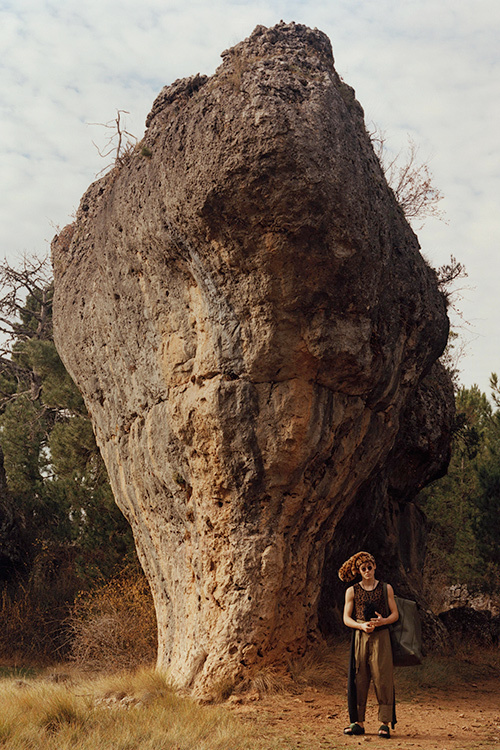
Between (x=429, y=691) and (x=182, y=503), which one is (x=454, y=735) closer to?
(x=429, y=691)

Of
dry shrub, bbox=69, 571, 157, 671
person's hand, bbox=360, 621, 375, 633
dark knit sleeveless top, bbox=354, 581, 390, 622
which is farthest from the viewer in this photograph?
dry shrub, bbox=69, 571, 157, 671

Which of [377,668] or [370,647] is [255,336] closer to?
[370,647]

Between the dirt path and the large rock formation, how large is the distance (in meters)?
0.75

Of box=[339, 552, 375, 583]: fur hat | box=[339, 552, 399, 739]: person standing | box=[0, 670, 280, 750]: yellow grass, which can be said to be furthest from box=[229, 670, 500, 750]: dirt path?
box=[339, 552, 375, 583]: fur hat

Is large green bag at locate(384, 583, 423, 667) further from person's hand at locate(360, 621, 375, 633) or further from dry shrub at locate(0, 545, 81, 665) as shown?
dry shrub at locate(0, 545, 81, 665)

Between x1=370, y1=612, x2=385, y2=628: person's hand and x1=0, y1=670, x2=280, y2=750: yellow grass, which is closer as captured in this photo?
x1=0, y1=670, x2=280, y2=750: yellow grass

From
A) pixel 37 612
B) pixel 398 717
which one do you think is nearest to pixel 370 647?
Result: pixel 398 717

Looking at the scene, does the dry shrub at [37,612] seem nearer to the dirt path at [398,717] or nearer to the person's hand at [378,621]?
the dirt path at [398,717]

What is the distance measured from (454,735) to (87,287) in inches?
316

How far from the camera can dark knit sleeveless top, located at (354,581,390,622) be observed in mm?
6105

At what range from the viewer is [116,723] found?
6207 mm

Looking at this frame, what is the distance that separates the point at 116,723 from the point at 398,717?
293 cm

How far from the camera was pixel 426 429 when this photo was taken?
12289 mm

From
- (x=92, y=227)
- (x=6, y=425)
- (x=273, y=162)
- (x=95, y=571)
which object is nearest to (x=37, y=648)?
(x=95, y=571)
